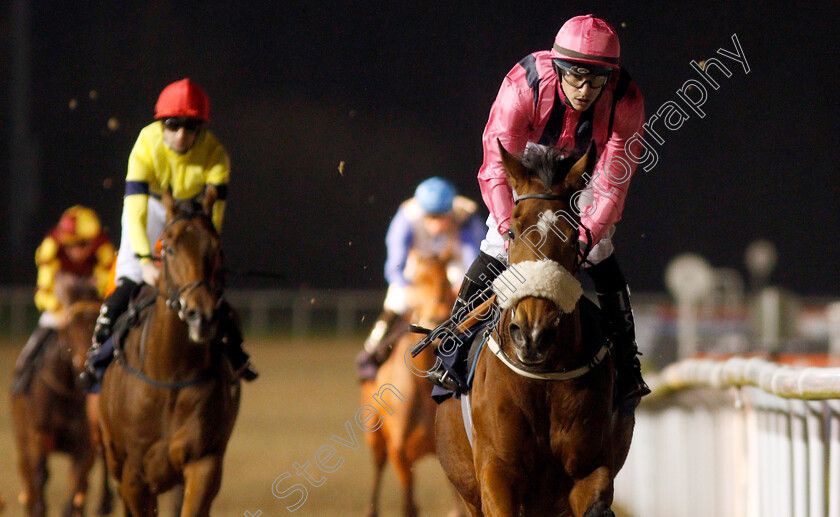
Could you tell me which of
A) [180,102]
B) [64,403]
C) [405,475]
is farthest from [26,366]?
[180,102]

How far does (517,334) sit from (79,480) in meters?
4.37

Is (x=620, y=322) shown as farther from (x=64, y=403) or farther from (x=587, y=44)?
(x=64, y=403)

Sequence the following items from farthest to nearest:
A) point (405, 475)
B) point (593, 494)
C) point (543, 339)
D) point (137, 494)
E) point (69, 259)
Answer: point (69, 259) < point (405, 475) < point (137, 494) < point (593, 494) < point (543, 339)

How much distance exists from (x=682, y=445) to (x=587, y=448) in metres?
3.12

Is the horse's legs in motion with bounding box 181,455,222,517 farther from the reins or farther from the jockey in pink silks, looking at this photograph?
the reins

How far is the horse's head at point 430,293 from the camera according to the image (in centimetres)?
610

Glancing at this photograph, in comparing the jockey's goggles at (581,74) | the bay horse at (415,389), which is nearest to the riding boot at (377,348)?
the bay horse at (415,389)

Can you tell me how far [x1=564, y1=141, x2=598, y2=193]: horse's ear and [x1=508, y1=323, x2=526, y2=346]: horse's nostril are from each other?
520mm

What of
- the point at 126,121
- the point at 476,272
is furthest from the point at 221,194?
the point at 126,121

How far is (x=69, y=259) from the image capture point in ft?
23.8

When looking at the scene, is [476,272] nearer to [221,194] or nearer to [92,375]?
[221,194]

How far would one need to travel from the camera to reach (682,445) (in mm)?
6023

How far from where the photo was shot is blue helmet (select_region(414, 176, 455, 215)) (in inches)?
258

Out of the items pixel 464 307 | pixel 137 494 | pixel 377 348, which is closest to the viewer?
pixel 464 307
